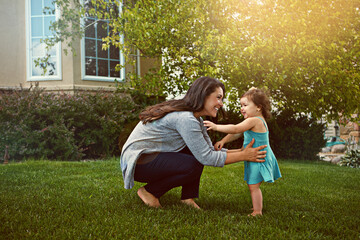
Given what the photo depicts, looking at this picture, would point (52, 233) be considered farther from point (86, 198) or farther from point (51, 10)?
point (51, 10)

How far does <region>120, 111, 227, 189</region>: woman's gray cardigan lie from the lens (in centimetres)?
291

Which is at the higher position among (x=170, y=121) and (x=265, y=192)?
(x=170, y=121)

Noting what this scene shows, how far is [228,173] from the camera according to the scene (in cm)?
582

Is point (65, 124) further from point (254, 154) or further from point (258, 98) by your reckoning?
point (254, 154)

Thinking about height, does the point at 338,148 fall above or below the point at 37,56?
below

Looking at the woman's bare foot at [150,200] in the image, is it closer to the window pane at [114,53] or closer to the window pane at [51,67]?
the window pane at [51,67]

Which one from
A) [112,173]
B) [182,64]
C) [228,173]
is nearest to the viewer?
[112,173]


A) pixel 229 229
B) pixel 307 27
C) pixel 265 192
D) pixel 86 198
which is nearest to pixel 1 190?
pixel 86 198

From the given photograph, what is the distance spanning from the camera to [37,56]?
10.2 m

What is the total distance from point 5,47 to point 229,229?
9565 millimetres

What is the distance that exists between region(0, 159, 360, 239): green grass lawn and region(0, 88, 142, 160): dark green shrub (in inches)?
84.8

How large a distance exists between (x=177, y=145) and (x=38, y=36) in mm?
8576

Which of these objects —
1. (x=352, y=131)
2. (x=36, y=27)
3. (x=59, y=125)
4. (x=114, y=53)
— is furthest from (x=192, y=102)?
(x=352, y=131)

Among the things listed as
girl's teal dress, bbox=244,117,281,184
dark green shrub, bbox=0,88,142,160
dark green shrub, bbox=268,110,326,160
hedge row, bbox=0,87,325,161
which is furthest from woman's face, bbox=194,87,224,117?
dark green shrub, bbox=268,110,326,160
